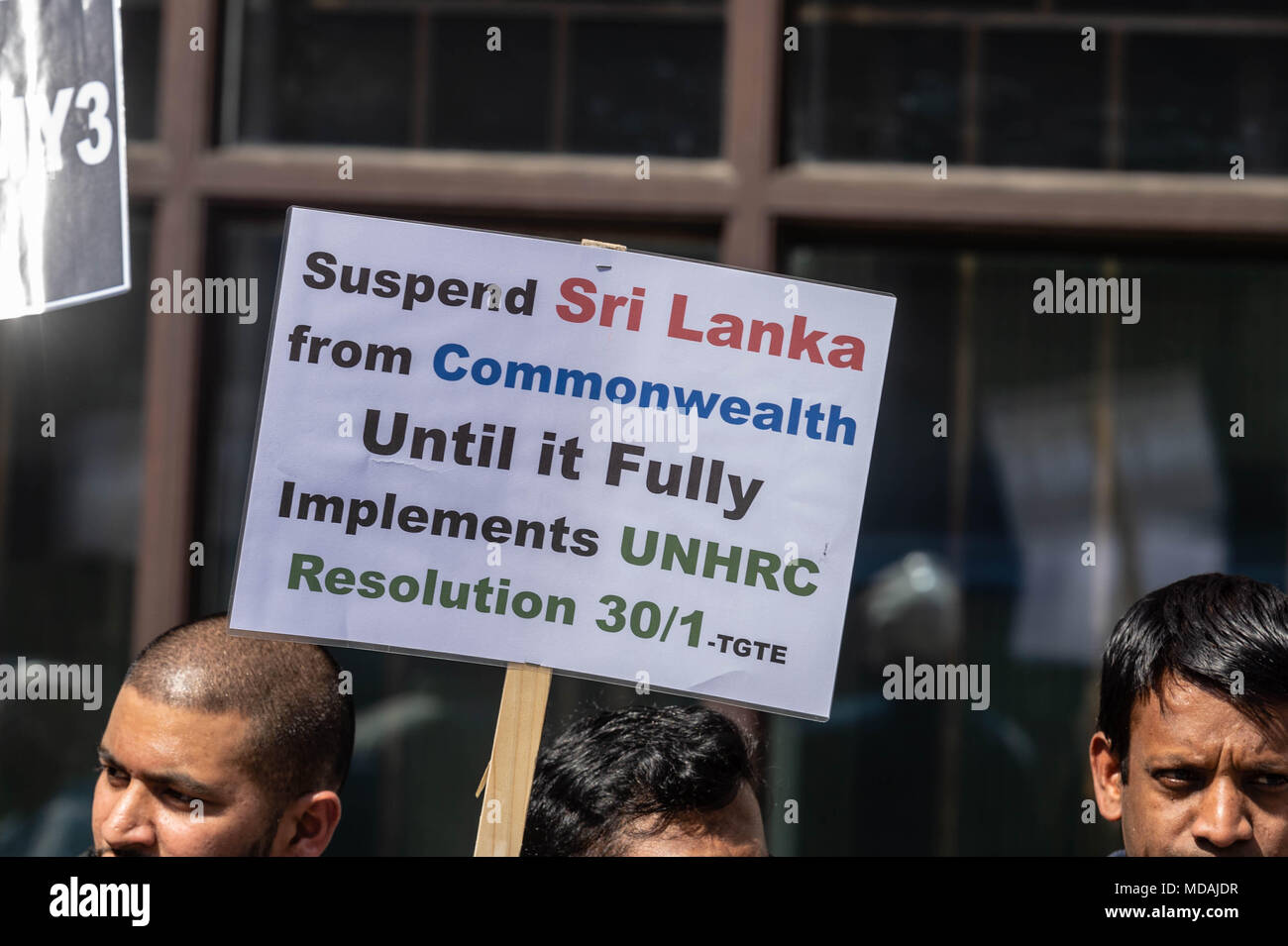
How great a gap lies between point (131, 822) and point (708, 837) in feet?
2.71

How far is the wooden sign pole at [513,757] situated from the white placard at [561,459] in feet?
0.13

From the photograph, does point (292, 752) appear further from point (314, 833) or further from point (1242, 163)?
point (1242, 163)

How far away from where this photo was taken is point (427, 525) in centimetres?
216

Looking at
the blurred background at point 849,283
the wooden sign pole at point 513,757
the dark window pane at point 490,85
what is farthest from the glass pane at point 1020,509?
the wooden sign pole at point 513,757

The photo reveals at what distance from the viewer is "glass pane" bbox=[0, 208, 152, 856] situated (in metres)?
3.39

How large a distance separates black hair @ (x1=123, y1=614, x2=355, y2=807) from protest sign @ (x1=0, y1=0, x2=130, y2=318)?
0.58 m

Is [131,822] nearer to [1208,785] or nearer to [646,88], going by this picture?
[1208,785]

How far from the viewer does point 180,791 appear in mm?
2150

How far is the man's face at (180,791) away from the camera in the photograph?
2.13 metres

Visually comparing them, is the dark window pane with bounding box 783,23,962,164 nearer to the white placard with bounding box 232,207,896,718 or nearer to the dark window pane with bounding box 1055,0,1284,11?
the dark window pane with bounding box 1055,0,1284,11

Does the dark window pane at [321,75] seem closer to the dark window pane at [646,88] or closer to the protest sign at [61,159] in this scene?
the dark window pane at [646,88]

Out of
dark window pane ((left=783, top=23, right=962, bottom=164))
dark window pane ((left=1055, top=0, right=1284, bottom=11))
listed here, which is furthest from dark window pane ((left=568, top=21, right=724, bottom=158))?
dark window pane ((left=1055, top=0, right=1284, bottom=11))

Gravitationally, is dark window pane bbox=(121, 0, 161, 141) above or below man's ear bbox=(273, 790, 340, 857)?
above
